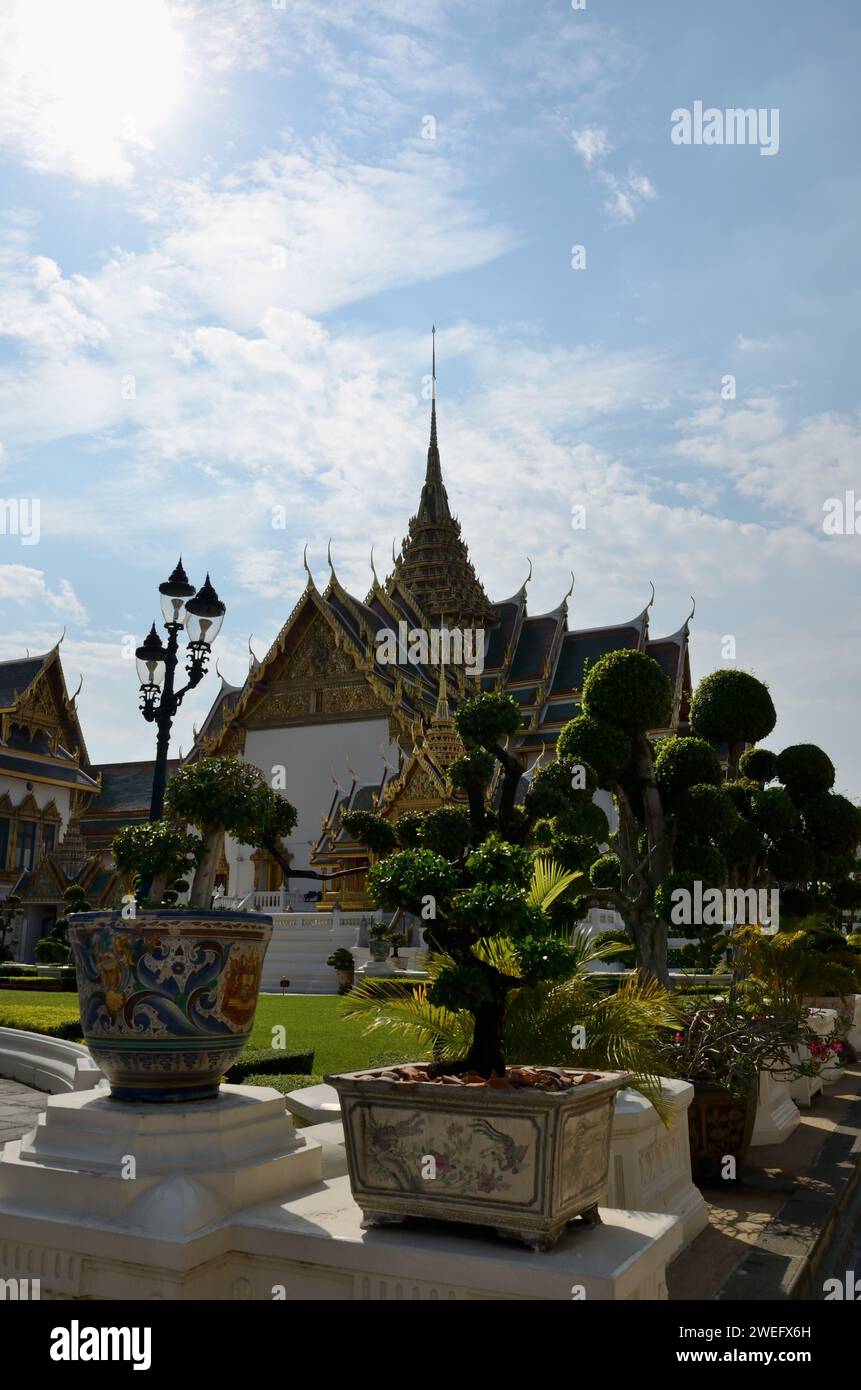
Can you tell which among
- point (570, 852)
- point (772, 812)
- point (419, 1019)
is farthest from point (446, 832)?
point (772, 812)

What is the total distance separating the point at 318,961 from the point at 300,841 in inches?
553

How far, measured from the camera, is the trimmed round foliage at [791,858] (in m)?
13.1

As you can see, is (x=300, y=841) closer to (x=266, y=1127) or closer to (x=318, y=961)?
(x=318, y=961)

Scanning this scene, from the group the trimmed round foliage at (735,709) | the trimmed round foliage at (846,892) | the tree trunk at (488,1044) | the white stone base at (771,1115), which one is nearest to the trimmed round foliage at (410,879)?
the tree trunk at (488,1044)

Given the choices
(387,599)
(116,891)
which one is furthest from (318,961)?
(387,599)

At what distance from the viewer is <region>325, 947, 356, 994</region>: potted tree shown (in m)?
21.4

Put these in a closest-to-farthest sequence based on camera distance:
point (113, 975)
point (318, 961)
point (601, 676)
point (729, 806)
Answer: point (113, 975) → point (601, 676) → point (729, 806) → point (318, 961)

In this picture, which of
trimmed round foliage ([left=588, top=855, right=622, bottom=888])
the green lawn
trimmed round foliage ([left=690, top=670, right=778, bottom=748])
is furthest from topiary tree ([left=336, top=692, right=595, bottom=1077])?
trimmed round foliage ([left=588, top=855, right=622, bottom=888])

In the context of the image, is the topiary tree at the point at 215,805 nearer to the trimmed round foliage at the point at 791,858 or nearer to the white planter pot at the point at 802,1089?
the white planter pot at the point at 802,1089

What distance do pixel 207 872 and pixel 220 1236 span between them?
58.8 inches

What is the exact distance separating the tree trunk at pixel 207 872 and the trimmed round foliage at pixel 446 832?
0.84m

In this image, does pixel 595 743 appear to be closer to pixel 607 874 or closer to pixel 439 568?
pixel 607 874

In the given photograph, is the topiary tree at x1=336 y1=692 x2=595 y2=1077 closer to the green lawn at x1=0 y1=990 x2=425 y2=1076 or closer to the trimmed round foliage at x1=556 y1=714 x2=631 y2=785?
the green lawn at x1=0 y1=990 x2=425 y2=1076
